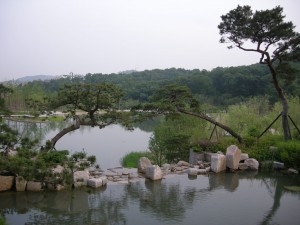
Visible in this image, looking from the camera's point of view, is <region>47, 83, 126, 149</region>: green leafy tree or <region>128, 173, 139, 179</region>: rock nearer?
<region>47, 83, 126, 149</region>: green leafy tree

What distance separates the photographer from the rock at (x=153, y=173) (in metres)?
8.19

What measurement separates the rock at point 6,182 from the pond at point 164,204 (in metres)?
0.17

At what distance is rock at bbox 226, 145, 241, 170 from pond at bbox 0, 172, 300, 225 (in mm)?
990

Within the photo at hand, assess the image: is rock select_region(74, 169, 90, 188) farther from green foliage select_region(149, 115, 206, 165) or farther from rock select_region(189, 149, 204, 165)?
green foliage select_region(149, 115, 206, 165)

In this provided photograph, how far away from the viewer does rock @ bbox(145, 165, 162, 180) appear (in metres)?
8.19

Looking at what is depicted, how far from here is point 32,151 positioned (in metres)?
5.50

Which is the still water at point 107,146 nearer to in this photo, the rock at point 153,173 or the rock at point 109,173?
the rock at point 109,173

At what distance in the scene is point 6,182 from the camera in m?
6.90

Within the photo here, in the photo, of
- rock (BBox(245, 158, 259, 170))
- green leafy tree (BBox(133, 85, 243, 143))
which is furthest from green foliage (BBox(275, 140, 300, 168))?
green leafy tree (BBox(133, 85, 243, 143))

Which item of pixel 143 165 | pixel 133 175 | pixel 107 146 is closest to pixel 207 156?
pixel 143 165

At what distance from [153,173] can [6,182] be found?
3.51 metres

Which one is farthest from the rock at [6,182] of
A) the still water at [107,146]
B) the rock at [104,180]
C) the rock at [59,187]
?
the still water at [107,146]

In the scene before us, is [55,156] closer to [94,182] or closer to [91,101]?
[94,182]

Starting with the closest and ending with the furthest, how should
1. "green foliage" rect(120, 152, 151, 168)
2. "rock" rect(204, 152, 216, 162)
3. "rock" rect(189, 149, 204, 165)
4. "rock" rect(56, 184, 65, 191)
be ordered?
"rock" rect(56, 184, 65, 191)
"rock" rect(204, 152, 216, 162)
"rock" rect(189, 149, 204, 165)
"green foliage" rect(120, 152, 151, 168)
